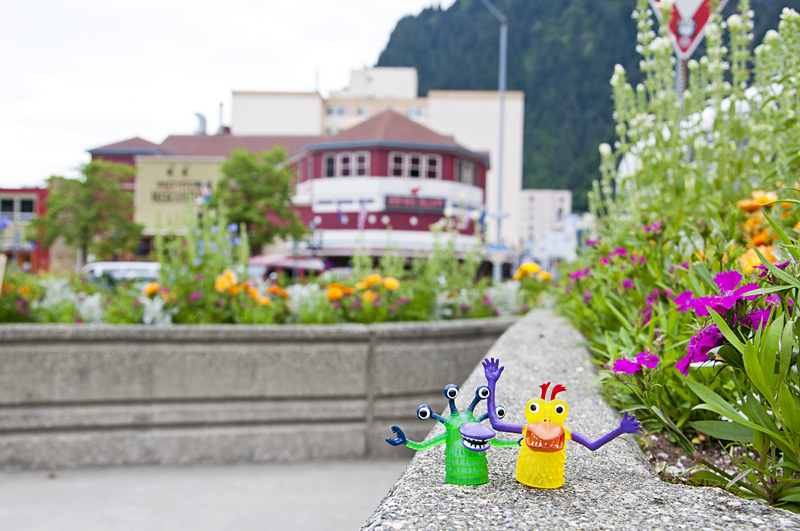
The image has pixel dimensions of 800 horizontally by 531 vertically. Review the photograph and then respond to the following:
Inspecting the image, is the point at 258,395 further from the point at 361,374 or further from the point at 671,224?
the point at 671,224

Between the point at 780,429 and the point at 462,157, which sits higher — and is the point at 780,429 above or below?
below

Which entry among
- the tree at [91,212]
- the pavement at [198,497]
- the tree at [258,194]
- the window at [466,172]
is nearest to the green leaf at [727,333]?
the pavement at [198,497]

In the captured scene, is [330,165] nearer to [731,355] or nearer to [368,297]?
[368,297]

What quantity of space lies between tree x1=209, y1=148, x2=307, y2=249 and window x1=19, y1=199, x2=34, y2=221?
66.7 feet

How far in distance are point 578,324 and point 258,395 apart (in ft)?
6.79

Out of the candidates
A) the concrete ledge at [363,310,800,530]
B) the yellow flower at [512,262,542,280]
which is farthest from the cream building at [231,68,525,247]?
the concrete ledge at [363,310,800,530]

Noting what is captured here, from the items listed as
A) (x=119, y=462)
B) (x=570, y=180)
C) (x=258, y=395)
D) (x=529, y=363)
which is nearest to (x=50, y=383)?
(x=119, y=462)

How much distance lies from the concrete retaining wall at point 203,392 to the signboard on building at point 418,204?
88.6 ft

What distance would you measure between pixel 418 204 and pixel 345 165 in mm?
4393

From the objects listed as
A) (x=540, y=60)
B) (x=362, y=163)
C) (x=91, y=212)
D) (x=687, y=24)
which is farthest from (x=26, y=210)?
(x=540, y=60)

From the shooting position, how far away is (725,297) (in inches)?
44.1

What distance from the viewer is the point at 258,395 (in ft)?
13.3

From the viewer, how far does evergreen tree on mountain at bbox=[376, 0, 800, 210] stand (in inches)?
4574

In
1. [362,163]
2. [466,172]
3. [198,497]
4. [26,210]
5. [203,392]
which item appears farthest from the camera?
[26,210]
